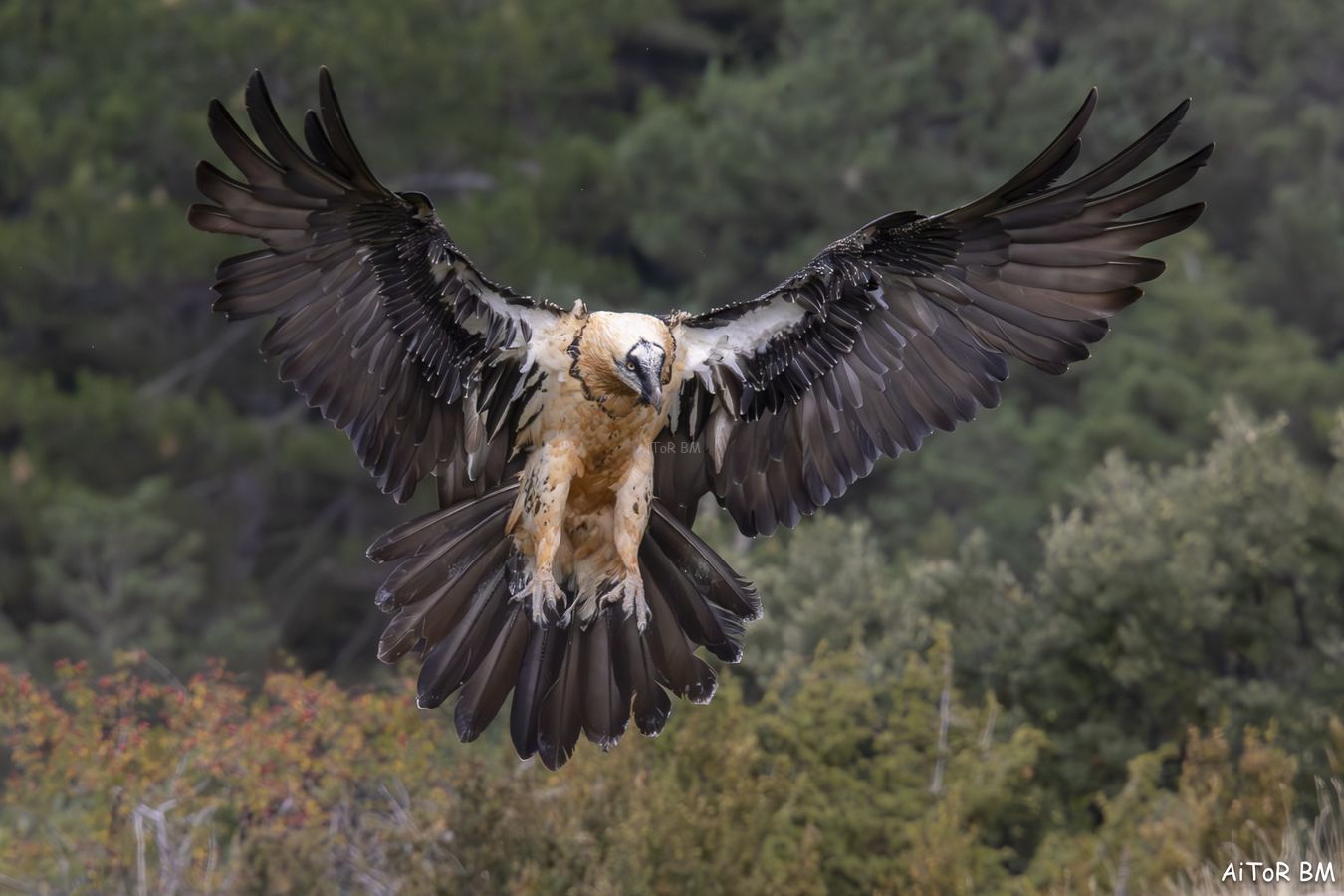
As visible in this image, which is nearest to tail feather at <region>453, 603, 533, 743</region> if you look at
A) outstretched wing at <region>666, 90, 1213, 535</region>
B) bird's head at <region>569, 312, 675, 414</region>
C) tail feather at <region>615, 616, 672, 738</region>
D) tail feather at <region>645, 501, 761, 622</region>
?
tail feather at <region>615, 616, 672, 738</region>

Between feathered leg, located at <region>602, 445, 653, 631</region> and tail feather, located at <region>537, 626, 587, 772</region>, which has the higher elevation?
feathered leg, located at <region>602, 445, 653, 631</region>

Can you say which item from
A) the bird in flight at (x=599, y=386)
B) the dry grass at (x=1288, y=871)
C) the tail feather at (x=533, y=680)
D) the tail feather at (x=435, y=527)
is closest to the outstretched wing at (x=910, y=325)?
the bird in flight at (x=599, y=386)

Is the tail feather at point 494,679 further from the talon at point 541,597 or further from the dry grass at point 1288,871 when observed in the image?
the dry grass at point 1288,871

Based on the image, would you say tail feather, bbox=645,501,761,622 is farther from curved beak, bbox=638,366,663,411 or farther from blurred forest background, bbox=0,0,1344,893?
blurred forest background, bbox=0,0,1344,893

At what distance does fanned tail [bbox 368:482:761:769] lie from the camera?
6.95 metres

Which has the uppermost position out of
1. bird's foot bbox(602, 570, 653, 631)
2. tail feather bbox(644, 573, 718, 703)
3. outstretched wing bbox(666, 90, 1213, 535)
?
outstretched wing bbox(666, 90, 1213, 535)

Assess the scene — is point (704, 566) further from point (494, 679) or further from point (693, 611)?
point (494, 679)

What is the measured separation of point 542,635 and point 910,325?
1.74 meters

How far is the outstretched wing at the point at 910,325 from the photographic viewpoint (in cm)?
689

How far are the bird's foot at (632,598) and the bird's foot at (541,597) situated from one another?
8.8 inches

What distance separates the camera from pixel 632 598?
7086 millimetres

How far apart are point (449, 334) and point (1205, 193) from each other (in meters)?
23.7

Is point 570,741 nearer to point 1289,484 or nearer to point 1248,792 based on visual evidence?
point 1248,792

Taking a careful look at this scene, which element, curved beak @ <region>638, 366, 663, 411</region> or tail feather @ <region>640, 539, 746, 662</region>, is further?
tail feather @ <region>640, 539, 746, 662</region>
